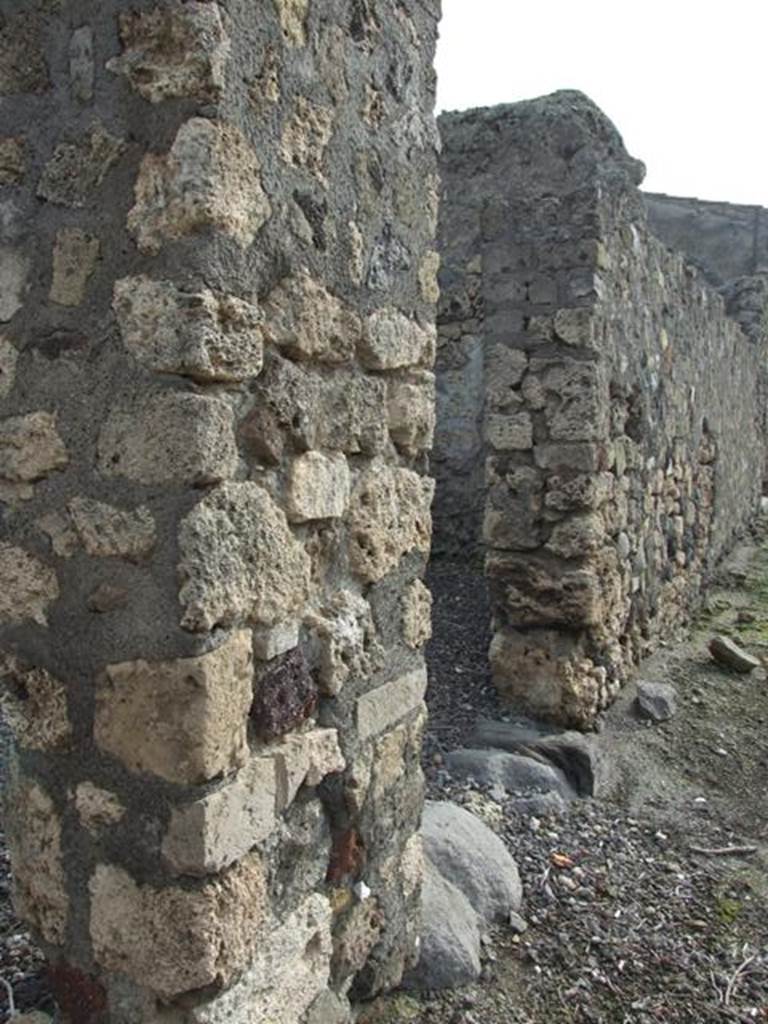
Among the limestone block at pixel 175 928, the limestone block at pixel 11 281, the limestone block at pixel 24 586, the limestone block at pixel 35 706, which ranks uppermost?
the limestone block at pixel 11 281

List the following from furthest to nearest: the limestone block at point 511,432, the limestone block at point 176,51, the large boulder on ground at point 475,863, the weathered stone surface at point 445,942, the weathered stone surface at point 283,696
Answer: the limestone block at point 511,432, the large boulder on ground at point 475,863, the weathered stone surface at point 445,942, the weathered stone surface at point 283,696, the limestone block at point 176,51

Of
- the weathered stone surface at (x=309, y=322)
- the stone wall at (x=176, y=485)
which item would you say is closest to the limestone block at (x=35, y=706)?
the stone wall at (x=176, y=485)

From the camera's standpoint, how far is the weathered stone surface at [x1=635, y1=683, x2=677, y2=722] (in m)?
4.45

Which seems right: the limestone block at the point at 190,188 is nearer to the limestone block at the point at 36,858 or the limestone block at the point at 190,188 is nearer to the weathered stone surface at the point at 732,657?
the limestone block at the point at 36,858

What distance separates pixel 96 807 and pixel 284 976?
518 millimetres

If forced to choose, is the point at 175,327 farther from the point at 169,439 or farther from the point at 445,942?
the point at 445,942

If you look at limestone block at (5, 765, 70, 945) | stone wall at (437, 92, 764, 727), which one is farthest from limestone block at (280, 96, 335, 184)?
stone wall at (437, 92, 764, 727)

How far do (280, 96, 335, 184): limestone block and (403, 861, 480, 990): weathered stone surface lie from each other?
186 centimetres

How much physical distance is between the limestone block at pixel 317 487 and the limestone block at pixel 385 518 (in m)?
0.07

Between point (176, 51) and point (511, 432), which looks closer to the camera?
point (176, 51)

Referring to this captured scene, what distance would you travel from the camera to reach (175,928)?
1496mm

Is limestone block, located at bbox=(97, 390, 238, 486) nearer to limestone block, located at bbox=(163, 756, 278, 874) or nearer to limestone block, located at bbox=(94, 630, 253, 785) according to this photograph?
limestone block, located at bbox=(94, 630, 253, 785)

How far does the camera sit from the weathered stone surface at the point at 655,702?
4.45m

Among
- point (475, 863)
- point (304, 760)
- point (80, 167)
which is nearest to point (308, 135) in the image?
point (80, 167)
